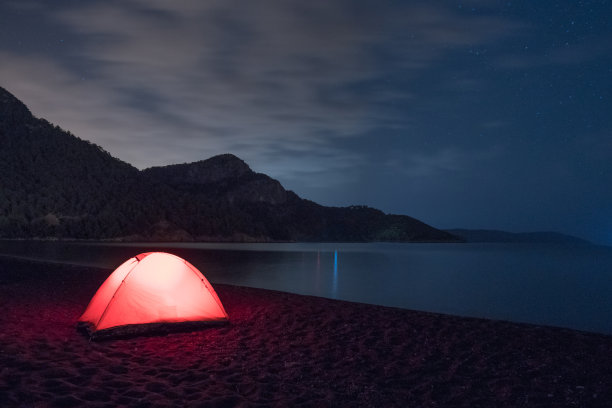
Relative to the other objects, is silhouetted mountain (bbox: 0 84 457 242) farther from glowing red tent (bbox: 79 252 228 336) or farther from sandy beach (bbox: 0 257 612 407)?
sandy beach (bbox: 0 257 612 407)

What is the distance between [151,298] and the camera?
1001cm

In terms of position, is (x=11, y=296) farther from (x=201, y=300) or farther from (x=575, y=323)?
(x=575, y=323)

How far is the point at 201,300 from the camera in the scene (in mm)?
10578

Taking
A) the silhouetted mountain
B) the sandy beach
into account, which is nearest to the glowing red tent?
the sandy beach

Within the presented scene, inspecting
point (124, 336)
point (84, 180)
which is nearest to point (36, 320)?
point (124, 336)

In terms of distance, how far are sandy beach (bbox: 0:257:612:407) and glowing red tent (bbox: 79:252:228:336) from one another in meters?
0.38

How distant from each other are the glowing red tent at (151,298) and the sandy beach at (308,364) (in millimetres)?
376

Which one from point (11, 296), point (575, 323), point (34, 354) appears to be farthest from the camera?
point (575, 323)

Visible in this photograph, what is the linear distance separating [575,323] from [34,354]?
68.1 ft

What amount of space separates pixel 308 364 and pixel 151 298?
4.15 metres

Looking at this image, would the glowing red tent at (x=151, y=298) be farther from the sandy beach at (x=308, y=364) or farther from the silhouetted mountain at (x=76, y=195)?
the silhouetted mountain at (x=76, y=195)

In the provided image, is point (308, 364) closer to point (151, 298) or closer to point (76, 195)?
Answer: point (151, 298)

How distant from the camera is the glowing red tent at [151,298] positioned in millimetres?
9578

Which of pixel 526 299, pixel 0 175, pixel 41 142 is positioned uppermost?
pixel 41 142
